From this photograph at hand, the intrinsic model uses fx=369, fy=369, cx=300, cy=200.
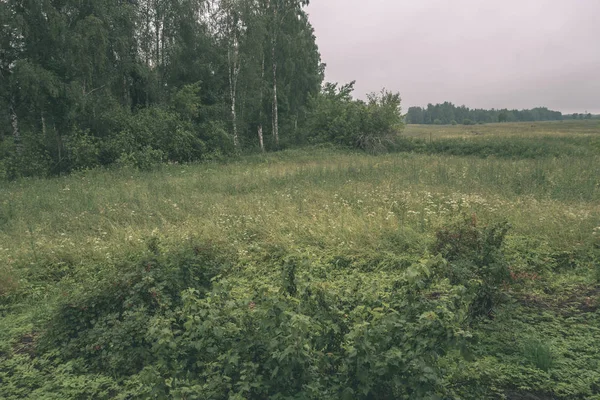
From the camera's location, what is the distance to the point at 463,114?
133875 mm

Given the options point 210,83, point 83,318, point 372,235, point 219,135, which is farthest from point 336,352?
point 210,83

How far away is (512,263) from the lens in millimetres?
5449

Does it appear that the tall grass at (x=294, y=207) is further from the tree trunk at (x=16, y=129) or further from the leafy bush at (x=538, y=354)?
the tree trunk at (x=16, y=129)

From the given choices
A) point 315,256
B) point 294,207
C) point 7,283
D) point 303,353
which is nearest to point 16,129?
point 7,283

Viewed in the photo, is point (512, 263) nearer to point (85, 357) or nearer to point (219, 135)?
point (85, 357)

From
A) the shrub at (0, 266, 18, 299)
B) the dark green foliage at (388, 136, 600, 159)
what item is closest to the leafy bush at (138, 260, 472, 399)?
the shrub at (0, 266, 18, 299)

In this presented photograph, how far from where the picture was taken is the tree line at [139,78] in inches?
685

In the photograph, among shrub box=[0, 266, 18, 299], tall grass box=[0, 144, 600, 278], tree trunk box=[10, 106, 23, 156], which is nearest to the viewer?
shrub box=[0, 266, 18, 299]

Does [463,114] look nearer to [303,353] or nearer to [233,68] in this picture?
[233,68]

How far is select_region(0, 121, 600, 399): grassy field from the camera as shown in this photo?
→ 3428 mm

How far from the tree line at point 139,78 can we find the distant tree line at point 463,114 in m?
103

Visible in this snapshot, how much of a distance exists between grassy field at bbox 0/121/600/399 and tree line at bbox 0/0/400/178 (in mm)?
6361

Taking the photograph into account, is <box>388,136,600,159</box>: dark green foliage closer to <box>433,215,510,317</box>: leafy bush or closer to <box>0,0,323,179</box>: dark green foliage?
<box>0,0,323,179</box>: dark green foliage

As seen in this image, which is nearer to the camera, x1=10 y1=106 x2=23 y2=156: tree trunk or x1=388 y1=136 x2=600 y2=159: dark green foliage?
x1=10 y1=106 x2=23 y2=156: tree trunk
